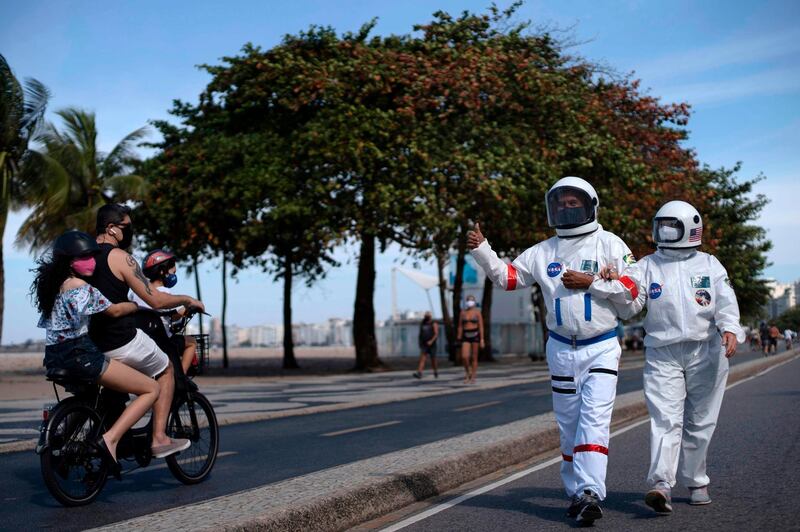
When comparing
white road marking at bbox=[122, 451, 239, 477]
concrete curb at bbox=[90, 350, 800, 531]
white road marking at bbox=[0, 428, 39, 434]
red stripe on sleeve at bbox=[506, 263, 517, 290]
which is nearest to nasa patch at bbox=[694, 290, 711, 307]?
red stripe on sleeve at bbox=[506, 263, 517, 290]

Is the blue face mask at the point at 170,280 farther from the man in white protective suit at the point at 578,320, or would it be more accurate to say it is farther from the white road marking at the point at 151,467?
the man in white protective suit at the point at 578,320

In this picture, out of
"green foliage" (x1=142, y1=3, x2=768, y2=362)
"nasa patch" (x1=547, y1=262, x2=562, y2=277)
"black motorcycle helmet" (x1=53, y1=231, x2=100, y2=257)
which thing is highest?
"green foliage" (x1=142, y1=3, x2=768, y2=362)

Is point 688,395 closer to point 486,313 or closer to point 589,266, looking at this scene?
point 589,266

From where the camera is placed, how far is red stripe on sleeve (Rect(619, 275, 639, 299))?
5648mm

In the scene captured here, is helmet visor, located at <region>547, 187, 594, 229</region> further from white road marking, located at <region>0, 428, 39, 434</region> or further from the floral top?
white road marking, located at <region>0, 428, 39, 434</region>

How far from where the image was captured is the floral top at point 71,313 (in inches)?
244

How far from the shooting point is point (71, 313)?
6188 millimetres

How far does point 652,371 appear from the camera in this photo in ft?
19.9

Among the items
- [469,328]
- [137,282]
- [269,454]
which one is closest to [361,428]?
[269,454]

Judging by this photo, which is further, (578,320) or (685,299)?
(685,299)

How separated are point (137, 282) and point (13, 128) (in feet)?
74.6

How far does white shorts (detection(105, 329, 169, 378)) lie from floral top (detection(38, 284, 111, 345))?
288 millimetres

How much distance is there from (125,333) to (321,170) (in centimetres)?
1877

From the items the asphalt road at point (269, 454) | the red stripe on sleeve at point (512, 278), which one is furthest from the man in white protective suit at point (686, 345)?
the asphalt road at point (269, 454)
